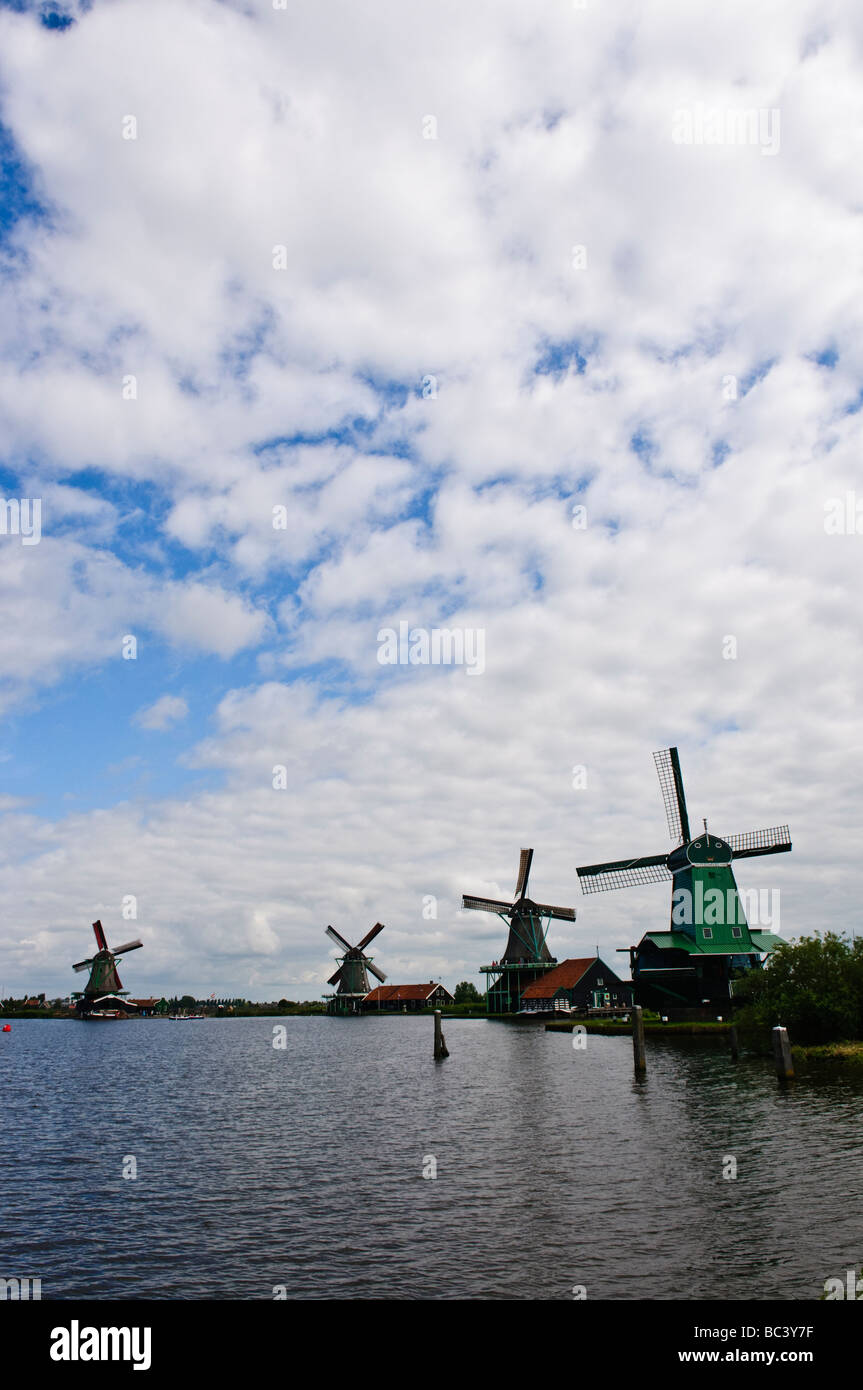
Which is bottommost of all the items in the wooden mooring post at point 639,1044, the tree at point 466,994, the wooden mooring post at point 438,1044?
the tree at point 466,994

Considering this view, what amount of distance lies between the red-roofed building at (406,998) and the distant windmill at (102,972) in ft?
135

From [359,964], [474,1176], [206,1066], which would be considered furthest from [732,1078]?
[359,964]

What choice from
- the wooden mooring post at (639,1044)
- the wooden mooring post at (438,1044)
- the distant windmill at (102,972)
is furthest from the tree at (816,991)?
the distant windmill at (102,972)

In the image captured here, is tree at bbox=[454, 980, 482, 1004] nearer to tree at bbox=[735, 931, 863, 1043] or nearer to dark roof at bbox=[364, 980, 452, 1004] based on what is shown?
dark roof at bbox=[364, 980, 452, 1004]

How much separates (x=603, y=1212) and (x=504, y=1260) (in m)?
3.67

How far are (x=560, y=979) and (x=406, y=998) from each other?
52.8 m

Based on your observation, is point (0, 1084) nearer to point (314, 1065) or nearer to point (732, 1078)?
point (314, 1065)

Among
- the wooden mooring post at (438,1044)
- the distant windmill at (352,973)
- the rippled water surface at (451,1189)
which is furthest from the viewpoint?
the distant windmill at (352,973)

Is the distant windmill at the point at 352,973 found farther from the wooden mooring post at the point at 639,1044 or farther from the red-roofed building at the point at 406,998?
the wooden mooring post at the point at 639,1044

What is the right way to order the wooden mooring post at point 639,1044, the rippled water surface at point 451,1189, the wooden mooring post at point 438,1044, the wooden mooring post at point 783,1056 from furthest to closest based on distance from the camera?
1. the wooden mooring post at point 438,1044
2. the wooden mooring post at point 639,1044
3. the wooden mooring post at point 783,1056
4. the rippled water surface at point 451,1189

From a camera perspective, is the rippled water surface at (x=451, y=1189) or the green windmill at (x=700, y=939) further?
the green windmill at (x=700, y=939)

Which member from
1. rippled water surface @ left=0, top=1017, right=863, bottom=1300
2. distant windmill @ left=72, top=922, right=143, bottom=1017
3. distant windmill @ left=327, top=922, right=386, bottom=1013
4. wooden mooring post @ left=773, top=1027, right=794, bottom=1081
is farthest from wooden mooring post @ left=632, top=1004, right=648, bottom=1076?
distant windmill @ left=72, top=922, right=143, bottom=1017

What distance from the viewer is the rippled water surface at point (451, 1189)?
1488cm

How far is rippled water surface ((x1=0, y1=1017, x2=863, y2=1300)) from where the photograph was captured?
14.9 meters
